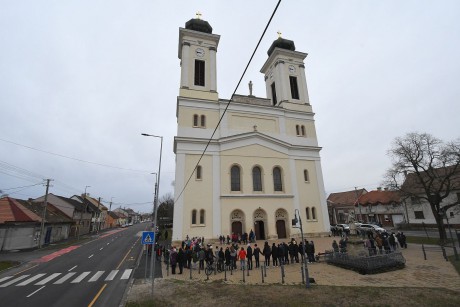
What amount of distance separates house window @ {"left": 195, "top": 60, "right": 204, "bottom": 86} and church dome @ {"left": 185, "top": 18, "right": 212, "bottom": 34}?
518 cm

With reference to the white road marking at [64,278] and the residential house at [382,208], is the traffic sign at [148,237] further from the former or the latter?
the residential house at [382,208]

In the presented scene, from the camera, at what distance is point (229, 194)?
28.6 meters

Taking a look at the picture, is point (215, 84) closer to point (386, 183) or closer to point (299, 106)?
point (299, 106)

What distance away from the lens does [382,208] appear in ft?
161

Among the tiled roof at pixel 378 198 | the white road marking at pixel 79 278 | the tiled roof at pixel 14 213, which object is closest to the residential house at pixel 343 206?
the tiled roof at pixel 378 198

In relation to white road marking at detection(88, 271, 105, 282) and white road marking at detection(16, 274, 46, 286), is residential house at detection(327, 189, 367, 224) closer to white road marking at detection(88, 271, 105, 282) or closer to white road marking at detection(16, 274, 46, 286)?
white road marking at detection(88, 271, 105, 282)

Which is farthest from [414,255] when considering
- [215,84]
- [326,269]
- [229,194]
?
[215,84]

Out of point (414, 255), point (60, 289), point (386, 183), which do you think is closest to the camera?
point (60, 289)

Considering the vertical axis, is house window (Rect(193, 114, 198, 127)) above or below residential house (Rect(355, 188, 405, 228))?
above

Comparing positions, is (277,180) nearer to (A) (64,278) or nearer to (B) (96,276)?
(B) (96,276)

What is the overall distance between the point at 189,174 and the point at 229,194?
5.30m

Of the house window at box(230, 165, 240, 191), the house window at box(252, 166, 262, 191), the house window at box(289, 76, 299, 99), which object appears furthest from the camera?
the house window at box(289, 76, 299, 99)

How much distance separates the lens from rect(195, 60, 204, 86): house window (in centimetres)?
3342

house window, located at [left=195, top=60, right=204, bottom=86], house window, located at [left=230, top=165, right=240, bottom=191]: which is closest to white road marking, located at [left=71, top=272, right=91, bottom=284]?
house window, located at [left=230, top=165, right=240, bottom=191]
